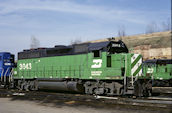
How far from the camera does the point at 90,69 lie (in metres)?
14.0

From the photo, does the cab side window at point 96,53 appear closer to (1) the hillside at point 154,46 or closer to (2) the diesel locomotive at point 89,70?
(2) the diesel locomotive at point 89,70

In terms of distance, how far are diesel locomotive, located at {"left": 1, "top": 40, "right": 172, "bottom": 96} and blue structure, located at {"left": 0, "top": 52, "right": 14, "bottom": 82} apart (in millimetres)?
2650

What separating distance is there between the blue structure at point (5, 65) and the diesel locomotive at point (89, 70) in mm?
2650

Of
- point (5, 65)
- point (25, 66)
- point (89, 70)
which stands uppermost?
point (5, 65)

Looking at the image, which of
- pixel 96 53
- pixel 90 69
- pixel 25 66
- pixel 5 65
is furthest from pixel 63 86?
pixel 5 65

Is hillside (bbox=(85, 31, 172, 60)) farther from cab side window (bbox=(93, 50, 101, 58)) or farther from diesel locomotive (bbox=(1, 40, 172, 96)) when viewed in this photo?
cab side window (bbox=(93, 50, 101, 58))

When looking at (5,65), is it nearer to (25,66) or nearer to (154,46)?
(25,66)

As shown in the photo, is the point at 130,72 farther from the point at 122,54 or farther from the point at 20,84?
the point at 20,84

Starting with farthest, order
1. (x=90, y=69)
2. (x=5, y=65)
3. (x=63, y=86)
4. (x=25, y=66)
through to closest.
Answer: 1. (x=5, y=65)
2. (x=25, y=66)
3. (x=63, y=86)
4. (x=90, y=69)

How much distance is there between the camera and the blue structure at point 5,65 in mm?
20703

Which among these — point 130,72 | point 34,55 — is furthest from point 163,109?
point 34,55

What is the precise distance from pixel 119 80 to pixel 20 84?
986 centimetres

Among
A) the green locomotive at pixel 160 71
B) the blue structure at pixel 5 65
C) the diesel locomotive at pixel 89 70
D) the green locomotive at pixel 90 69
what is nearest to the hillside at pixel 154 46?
the green locomotive at pixel 160 71

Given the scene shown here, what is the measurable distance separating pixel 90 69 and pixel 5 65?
10.5 meters
